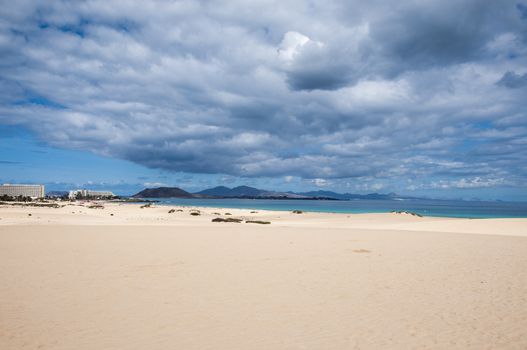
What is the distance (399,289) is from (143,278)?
7422 millimetres

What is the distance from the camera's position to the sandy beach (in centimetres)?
649

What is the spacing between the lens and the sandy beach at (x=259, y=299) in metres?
6.49

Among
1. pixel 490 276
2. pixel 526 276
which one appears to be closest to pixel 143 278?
pixel 490 276

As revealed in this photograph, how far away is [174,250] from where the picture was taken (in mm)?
16422

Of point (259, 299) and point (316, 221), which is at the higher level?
point (259, 299)

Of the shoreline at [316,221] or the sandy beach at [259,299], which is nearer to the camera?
the sandy beach at [259,299]

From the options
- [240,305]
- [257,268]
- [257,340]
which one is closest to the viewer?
[257,340]

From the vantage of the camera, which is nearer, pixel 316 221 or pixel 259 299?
pixel 259 299

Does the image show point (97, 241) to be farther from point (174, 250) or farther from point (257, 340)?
point (257, 340)

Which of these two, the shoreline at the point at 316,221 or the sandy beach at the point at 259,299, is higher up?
the sandy beach at the point at 259,299

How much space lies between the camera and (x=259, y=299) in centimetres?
884

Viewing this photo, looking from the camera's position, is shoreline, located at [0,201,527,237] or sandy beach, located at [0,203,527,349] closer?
sandy beach, located at [0,203,527,349]

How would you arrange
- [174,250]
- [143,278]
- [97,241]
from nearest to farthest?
[143,278] < [174,250] < [97,241]

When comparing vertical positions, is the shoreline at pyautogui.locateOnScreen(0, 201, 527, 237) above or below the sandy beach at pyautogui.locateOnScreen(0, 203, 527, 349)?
below
